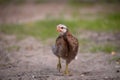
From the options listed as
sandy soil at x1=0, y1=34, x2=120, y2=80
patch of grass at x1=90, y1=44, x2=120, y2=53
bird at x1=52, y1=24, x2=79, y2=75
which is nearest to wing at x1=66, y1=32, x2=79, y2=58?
bird at x1=52, y1=24, x2=79, y2=75

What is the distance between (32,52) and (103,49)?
1671 millimetres

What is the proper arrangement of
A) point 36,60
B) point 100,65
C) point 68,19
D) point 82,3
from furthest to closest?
point 82,3 → point 68,19 → point 36,60 → point 100,65

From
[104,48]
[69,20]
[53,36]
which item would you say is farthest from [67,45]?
[69,20]

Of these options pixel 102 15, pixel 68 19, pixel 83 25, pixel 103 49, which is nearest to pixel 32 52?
pixel 103 49

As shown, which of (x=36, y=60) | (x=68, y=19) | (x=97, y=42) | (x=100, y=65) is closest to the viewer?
(x=100, y=65)

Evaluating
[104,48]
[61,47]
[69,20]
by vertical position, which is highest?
[61,47]

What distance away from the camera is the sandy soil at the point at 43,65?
303 inches

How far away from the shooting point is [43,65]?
8.92 meters

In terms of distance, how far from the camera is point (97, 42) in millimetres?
11570

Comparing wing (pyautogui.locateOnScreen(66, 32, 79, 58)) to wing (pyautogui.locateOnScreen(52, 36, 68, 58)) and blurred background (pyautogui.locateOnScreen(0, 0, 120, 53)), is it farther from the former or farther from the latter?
blurred background (pyautogui.locateOnScreen(0, 0, 120, 53))

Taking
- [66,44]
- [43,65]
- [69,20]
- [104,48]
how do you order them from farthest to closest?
[69,20], [104,48], [43,65], [66,44]

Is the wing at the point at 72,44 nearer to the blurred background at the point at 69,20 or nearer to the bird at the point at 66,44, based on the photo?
the bird at the point at 66,44

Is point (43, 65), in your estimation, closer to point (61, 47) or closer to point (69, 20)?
point (61, 47)

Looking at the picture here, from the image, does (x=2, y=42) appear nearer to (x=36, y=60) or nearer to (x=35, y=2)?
(x=36, y=60)
